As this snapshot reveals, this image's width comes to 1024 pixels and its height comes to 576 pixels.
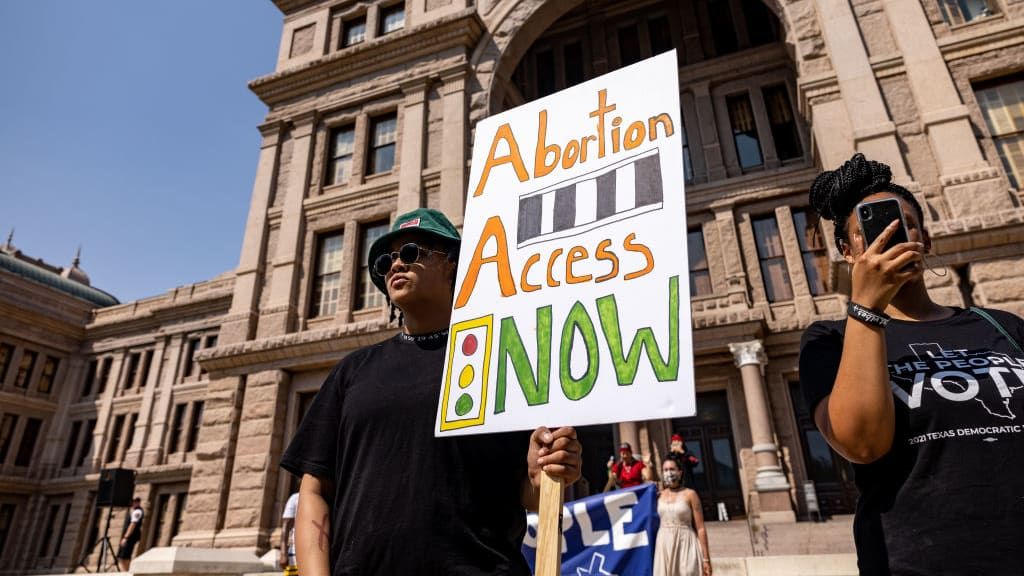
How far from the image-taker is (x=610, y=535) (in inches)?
239

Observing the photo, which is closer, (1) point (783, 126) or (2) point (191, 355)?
(1) point (783, 126)

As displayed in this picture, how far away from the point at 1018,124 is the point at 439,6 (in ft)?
43.9

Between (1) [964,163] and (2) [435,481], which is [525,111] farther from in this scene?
(1) [964,163]

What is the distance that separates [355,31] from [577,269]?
681 inches

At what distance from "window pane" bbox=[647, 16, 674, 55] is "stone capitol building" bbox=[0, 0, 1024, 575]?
0.07 m

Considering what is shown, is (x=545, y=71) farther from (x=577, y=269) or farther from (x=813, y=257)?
(x=577, y=269)

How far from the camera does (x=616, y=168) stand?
2.08 meters

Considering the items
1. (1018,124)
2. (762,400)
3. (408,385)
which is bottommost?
(408,385)

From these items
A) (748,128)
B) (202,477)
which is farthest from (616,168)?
(748,128)

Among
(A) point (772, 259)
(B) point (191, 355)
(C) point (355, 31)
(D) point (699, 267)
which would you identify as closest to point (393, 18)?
(C) point (355, 31)

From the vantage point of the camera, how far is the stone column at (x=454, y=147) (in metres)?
12.6

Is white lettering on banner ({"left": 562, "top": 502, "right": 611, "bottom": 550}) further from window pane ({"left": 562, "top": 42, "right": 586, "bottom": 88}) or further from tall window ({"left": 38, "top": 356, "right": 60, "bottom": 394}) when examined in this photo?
tall window ({"left": 38, "top": 356, "right": 60, "bottom": 394})

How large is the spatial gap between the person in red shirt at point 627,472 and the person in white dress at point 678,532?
5.25 ft

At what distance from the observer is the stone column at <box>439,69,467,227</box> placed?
12.6 metres
